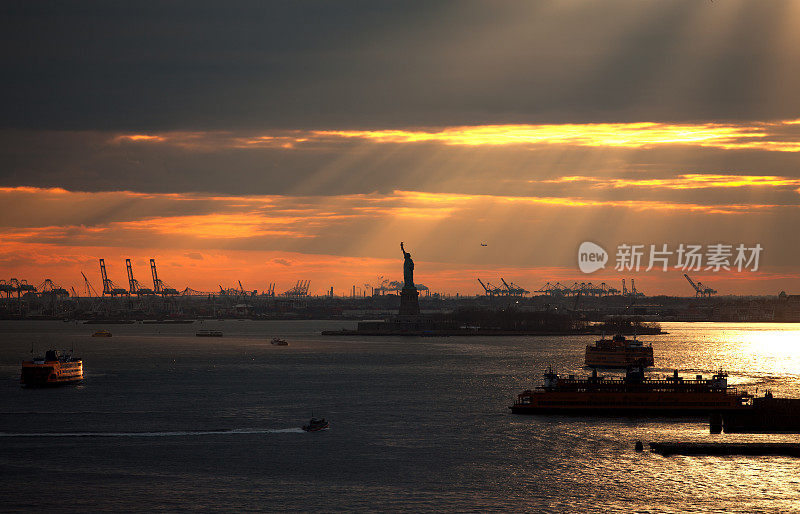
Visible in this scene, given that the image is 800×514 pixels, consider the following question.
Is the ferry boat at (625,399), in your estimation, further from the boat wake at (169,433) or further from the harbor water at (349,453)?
the boat wake at (169,433)

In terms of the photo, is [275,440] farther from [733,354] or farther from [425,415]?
[733,354]

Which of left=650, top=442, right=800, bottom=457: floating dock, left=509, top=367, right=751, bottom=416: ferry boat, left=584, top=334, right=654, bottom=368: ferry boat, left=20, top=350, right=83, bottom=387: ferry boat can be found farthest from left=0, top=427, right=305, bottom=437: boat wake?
left=584, top=334, right=654, bottom=368: ferry boat

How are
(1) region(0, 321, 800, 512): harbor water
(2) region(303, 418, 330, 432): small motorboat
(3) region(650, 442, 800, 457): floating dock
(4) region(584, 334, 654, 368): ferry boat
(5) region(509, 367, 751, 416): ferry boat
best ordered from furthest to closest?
(4) region(584, 334, 654, 368): ferry boat, (5) region(509, 367, 751, 416): ferry boat, (2) region(303, 418, 330, 432): small motorboat, (3) region(650, 442, 800, 457): floating dock, (1) region(0, 321, 800, 512): harbor water

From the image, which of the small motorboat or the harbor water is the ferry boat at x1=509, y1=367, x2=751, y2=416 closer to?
the harbor water

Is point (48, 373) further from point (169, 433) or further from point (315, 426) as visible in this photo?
point (315, 426)

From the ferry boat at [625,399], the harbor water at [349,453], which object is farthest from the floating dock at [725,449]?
the ferry boat at [625,399]
